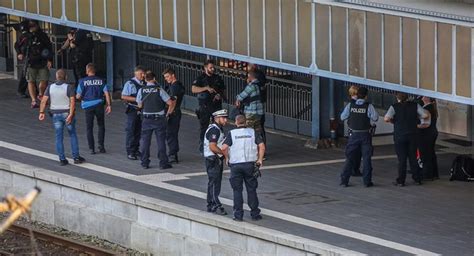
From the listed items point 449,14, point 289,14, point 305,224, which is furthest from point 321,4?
point 305,224

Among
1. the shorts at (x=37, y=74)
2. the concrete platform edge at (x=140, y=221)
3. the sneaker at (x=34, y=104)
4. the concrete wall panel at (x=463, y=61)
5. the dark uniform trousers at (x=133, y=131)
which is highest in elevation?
the concrete wall panel at (x=463, y=61)

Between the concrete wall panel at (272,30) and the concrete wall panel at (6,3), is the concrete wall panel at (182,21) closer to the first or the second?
the concrete wall panel at (272,30)

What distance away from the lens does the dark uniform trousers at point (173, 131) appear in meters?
19.6

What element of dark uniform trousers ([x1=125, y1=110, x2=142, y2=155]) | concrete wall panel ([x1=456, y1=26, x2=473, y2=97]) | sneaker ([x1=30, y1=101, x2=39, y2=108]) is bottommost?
sneaker ([x1=30, y1=101, x2=39, y2=108])

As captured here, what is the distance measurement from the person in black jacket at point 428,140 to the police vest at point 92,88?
499cm

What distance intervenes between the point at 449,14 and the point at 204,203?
4017mm

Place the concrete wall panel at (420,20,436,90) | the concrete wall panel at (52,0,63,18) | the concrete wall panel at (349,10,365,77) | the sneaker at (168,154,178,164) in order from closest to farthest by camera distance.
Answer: the concrete wall panel at (420,20,436,90) → the concrete wall panel at (349,10,365,77) → the sneaker at (168,154,178,164) → the concrete wall panel at (52,0,63,18)

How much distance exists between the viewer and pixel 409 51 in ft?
54.4

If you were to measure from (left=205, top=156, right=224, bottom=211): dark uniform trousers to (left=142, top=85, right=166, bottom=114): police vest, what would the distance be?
278 centimetres

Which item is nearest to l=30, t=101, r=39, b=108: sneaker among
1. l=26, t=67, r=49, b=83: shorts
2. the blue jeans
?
l=26, t=67, r=49, b=83: shorts

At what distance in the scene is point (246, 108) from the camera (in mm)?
19656

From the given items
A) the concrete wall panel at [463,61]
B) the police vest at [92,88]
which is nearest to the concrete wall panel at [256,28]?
the police vest at [92,88]

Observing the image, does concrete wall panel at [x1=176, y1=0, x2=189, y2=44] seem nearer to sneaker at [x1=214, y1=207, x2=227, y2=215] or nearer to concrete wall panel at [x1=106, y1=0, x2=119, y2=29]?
concrete wall panel at [x1=106, y1=0, x2=119, y2=29]

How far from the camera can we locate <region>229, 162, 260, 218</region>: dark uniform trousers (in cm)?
1565
